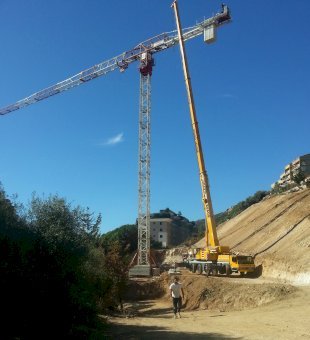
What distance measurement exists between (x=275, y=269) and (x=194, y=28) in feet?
108

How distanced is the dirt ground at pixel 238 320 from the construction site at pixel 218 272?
0.12ft

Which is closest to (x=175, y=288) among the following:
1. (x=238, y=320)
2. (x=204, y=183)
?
(x=238, y=320)

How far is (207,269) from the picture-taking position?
3800cm

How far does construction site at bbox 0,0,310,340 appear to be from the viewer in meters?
17.8

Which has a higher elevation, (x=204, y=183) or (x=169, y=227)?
(x=169, y=227)

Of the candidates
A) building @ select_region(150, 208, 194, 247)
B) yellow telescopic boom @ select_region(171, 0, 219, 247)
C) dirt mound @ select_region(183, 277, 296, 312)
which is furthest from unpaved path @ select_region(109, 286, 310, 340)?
building @ select_region(150, 208, 194, 247)

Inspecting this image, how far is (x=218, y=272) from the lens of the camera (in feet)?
124

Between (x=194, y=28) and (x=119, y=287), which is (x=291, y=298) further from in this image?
(x=194, y=28)

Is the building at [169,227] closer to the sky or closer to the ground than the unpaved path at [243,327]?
closer to the sky

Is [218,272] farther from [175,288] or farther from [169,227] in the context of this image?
[169,227]

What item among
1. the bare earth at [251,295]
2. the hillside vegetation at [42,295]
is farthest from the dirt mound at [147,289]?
the hillside vegetation at [42,295]

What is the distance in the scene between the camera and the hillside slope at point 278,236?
34.6 metres

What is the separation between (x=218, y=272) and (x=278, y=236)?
11.1 meters

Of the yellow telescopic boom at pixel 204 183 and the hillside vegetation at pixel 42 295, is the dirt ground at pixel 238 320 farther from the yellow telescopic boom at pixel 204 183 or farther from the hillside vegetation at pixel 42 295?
the yellow telescopic boom at pixel 204 183
